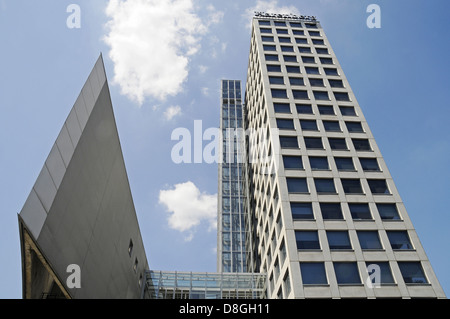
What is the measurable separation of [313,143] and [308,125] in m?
2.84

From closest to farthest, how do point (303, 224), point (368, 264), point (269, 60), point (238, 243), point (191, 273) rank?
point (368, 264) < point (303, 224) < point (191, 273) < point (269, 60) < point (238, 243)

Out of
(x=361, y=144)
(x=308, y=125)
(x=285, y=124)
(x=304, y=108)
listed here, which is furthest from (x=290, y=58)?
(x=361, y=144)

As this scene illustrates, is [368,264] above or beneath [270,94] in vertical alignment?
beneath

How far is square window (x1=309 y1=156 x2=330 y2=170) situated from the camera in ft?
113

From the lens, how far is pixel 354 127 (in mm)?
38719

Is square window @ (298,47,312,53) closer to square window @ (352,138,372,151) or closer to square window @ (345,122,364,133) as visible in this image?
square window @ (345,122,364,133)

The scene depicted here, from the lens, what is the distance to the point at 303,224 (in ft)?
96.1

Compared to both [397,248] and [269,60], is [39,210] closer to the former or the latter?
[397,248]

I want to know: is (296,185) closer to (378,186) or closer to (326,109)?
(378,186)

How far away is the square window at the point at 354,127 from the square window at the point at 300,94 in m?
6.29

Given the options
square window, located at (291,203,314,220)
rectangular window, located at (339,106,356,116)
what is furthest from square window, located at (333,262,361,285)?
rectangular window, located at (339,106,356,116)

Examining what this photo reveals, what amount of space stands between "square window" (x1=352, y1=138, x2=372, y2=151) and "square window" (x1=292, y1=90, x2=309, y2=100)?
845cm
